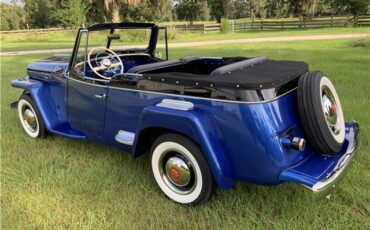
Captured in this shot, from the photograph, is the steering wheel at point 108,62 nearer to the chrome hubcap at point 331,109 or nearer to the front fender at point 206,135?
the front fender at point 206,135

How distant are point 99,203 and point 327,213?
1.81 m

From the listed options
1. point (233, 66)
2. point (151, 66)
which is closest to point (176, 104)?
point (233, 66)

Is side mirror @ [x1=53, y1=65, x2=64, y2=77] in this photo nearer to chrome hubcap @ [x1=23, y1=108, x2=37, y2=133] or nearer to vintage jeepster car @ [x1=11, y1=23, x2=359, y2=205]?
vintage jeepster car @ [x1=11, y1=23, x2=359, y2=205]

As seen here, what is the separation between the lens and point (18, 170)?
12.2ft

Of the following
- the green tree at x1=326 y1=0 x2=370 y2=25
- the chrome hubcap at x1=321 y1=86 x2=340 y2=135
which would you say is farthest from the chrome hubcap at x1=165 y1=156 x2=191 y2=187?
the green tree at x1=326 y1=0 x2=370 y2=25

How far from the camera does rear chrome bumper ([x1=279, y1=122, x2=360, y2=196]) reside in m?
2.36

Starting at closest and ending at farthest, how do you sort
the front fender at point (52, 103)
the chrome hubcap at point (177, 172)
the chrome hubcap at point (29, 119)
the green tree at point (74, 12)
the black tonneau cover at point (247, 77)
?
the black tonneau cover at point (247, 77) → the chrome hubcap at point (177, 172) → the front fender at point (52, 103) → the chrome hubcap at point (29, 119) → the green tree at point (74, 12)

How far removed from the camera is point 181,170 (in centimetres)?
286

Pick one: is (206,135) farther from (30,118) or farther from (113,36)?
(30,118)

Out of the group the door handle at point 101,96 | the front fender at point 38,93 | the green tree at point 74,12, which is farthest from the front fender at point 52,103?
the green tree at point 74,12

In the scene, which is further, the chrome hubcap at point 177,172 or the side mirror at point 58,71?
the side mirror at point 58,71

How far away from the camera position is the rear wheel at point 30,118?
4379mm

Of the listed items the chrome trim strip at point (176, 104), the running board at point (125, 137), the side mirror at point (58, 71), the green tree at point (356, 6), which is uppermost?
the green tree at point (356, 6)

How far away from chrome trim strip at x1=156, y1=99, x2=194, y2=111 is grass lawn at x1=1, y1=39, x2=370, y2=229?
81cm
